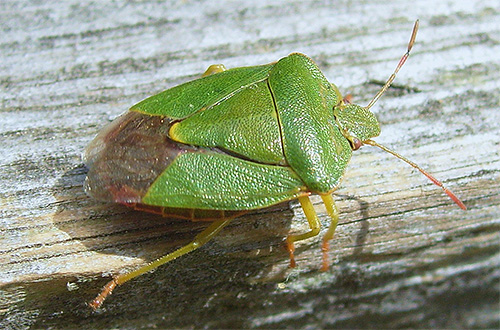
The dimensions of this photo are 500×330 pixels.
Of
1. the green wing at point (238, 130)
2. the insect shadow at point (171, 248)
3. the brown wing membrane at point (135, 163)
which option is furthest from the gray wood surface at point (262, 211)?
the green wing at point (238, 130)

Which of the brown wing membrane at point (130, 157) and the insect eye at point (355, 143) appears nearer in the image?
the brown wing membrane at point (130, 157)

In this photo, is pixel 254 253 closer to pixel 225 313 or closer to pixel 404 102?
pixel 225 313

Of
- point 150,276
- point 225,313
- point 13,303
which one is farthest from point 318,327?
point 13,303

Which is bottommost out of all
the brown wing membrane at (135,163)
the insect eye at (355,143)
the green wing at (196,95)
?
the insect eye at (355,143)

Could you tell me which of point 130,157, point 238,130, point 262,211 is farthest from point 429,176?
point 130,157

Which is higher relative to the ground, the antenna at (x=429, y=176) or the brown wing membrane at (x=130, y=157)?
the brown wing membrane at (x=130, y=157)

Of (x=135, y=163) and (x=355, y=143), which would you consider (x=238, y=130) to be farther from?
(x=355, y=143)

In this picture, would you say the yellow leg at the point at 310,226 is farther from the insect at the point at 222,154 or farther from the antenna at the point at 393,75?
the antenna at the point at 393,75

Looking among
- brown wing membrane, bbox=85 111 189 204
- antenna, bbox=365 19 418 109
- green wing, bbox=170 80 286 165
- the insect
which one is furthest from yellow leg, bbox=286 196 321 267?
antenna, bbox=365 19 418 109
